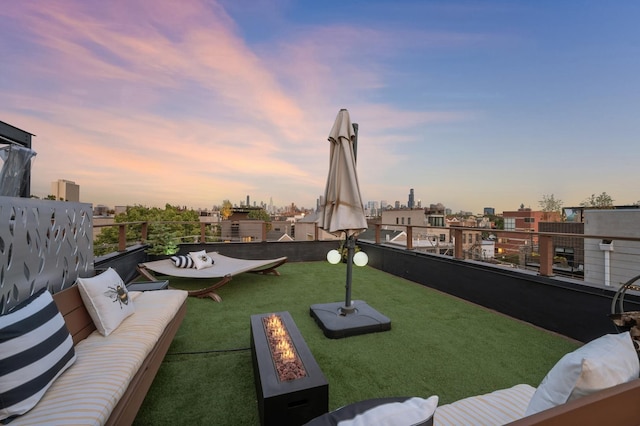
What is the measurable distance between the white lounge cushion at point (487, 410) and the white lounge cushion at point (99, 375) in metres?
1.45

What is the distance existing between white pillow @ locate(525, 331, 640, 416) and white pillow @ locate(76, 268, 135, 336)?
2494 mm

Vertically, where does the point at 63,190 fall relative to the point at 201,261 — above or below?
above

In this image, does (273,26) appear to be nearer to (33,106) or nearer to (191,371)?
(33,106)

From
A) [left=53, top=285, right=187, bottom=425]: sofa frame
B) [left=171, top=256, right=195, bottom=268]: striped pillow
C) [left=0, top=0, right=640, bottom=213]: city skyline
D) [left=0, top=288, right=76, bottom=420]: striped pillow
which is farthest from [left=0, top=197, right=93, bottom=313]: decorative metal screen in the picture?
[left=171, top=256, right=195, bottom=268]: striped pillow

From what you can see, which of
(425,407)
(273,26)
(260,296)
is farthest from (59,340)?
(273,26)

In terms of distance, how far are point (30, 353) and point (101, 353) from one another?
439 millimetres

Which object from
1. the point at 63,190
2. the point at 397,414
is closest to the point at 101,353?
the point at 397,414

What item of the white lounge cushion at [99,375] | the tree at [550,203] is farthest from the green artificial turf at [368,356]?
the tree at [550,203]

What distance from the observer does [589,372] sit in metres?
0.80

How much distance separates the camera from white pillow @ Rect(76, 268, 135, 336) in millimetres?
1934

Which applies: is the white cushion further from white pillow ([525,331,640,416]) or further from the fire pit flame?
the fire pit flame

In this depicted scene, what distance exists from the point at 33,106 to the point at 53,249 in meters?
5.46

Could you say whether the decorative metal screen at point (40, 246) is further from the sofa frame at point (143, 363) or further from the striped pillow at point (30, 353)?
the striped pillow at point (30, 353)

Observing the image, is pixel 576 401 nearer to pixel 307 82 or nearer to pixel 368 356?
pixel 368 356
